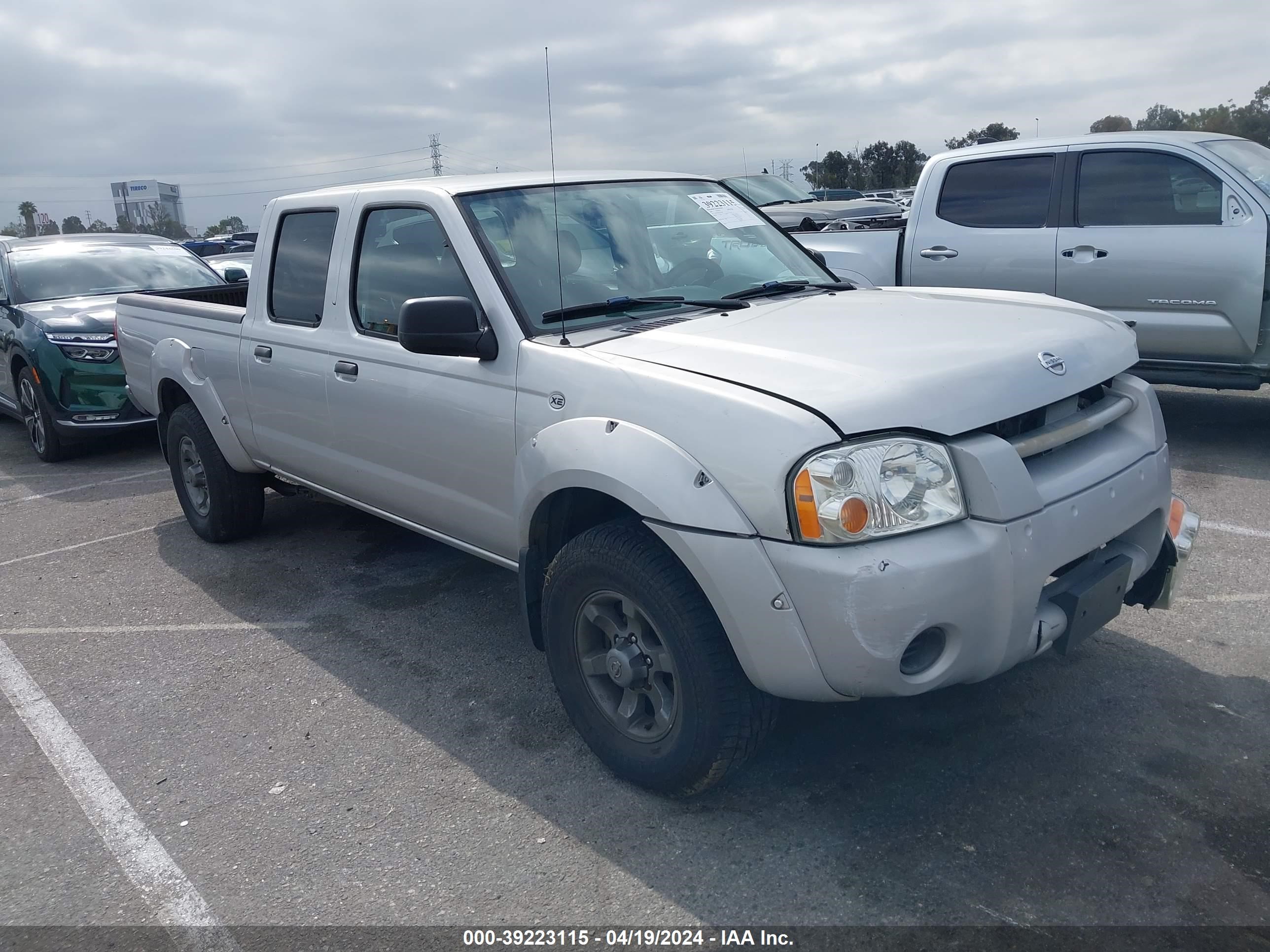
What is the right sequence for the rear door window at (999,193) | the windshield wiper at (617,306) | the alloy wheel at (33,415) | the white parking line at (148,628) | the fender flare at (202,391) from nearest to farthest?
the windshield wiper at (617,306) → the white parking line at (148,628) → the fender flare at (202,391) → the rear door window at (999,193) → the alloy wheel at (33,415)

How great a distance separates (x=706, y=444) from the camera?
2742mm

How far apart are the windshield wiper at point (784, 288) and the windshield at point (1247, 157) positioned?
3.70 m

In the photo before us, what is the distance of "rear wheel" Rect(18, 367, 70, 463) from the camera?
27.3ft

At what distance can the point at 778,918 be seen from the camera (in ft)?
8.57

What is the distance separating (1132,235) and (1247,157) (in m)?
0.88

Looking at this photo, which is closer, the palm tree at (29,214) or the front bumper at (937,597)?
the front bumper at (937,597)

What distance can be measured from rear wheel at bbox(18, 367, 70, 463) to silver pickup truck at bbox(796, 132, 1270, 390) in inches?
268

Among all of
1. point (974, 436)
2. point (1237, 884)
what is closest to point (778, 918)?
point (1237, 884)

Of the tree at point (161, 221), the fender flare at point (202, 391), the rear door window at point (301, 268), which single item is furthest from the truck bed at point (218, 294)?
the tree at point (161, 221)

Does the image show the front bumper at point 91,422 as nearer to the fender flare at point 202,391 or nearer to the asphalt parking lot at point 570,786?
the fender flare at point 202,391

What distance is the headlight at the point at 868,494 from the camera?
101 inches

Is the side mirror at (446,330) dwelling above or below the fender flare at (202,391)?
above

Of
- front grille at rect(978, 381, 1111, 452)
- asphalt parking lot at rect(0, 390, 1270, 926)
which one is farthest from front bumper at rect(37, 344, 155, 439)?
front grille at rect(978, 381, 1111, 452)

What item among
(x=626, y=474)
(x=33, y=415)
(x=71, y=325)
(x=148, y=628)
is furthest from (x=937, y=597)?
(x=33, y=415)
